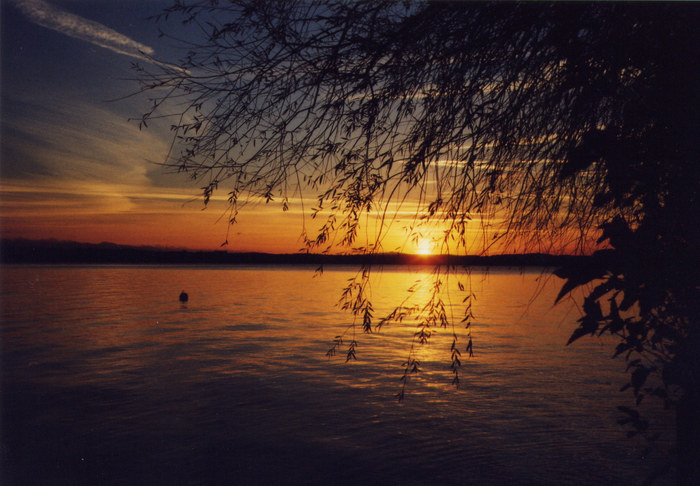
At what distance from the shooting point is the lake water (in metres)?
8.47

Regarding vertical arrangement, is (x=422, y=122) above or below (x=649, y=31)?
below

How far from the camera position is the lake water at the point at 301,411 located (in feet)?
27.8

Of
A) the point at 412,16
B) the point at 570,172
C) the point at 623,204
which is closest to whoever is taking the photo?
the point at 570,172

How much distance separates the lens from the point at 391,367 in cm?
1520

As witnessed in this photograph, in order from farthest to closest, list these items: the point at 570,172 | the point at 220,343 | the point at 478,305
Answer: the point at 478,305 → the point at 220,343 → the point at 570,172

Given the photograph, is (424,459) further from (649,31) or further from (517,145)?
(649,31)

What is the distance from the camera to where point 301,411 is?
37.0 ft

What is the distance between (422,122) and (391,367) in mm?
12189

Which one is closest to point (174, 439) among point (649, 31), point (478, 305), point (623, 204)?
point (623, 204)

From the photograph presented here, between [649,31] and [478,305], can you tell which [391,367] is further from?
[478,305]

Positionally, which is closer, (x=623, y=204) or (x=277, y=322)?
(x=623, y=204)

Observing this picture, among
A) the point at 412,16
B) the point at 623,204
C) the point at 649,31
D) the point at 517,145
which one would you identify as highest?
the point at 412,16

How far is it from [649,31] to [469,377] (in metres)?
12.3

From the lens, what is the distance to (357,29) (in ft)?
12.2
